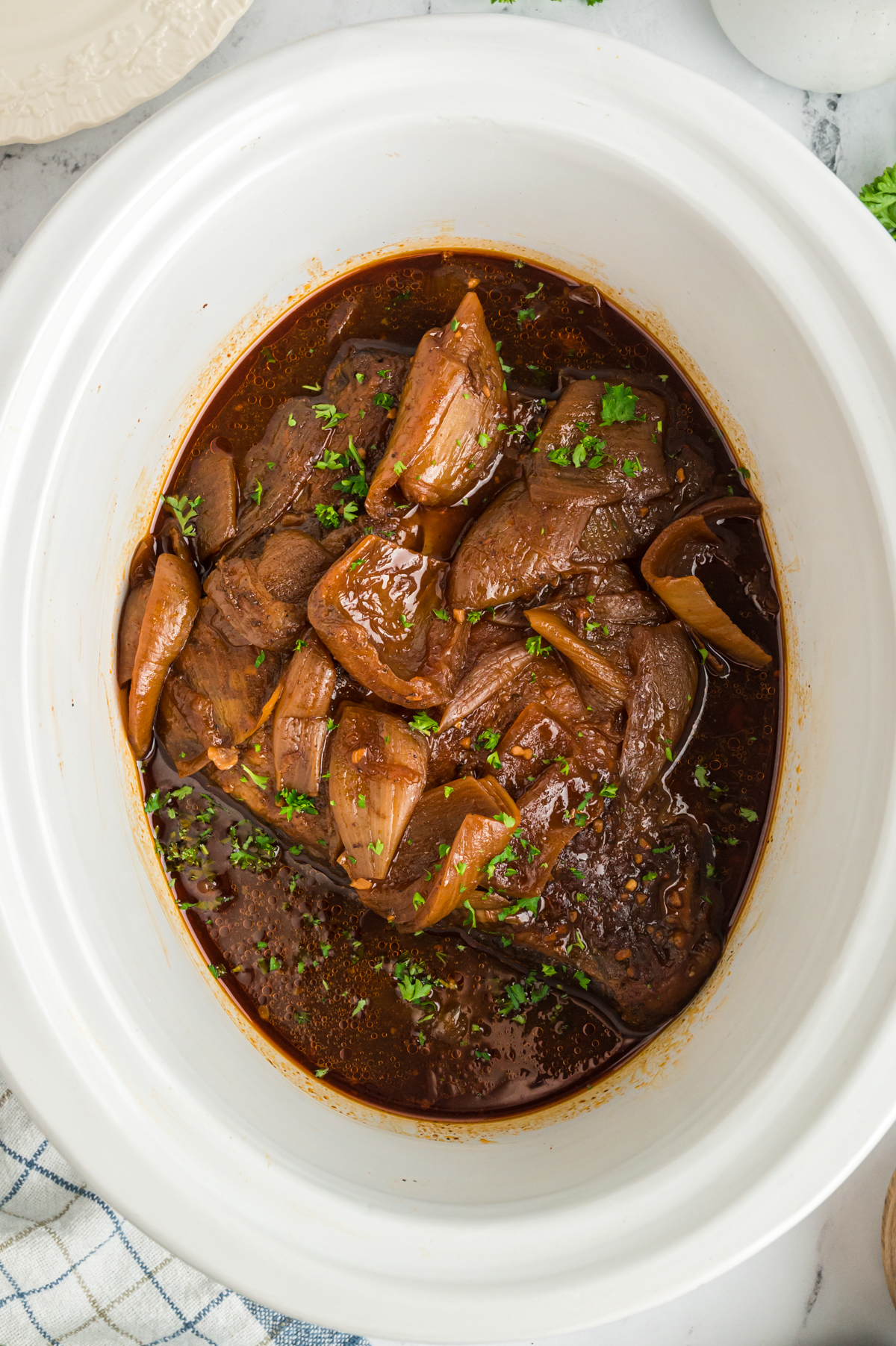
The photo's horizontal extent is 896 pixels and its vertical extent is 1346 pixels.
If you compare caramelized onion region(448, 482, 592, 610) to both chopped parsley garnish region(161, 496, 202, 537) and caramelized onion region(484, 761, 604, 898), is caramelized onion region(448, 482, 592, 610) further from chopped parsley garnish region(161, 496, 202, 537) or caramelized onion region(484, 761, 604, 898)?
chopped parsley garnish region(161, 496, 202, 537)

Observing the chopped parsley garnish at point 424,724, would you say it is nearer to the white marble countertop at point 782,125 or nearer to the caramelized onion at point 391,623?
the caramelized onion at point 391,623

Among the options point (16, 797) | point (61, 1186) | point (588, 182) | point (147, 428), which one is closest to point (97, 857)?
point (16, 797)

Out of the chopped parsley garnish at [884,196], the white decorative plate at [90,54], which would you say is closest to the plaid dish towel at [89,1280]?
the white decorative plate at [90,54]

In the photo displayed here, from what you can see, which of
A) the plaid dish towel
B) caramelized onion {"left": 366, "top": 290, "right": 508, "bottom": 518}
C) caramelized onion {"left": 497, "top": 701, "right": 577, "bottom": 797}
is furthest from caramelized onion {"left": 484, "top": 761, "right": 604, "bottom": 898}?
the plaid dish towel

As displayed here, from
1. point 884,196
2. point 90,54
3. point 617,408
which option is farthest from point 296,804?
point 884,196

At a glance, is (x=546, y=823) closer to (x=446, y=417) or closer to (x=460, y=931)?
(x=460, y=931)
